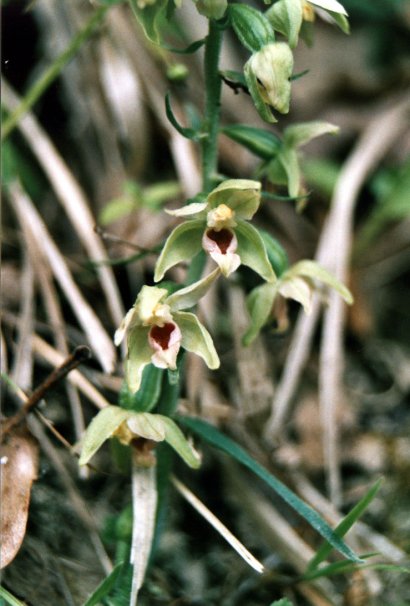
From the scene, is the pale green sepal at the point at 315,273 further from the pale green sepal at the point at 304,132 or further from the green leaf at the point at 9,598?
the green leaf at the point at 9,598

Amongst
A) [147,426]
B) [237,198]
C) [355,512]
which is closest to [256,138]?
[237,198]

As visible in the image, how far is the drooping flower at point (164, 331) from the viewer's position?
1836 millimetres

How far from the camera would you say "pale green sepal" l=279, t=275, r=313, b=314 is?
213 centimetres

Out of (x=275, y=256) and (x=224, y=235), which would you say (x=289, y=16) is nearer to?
(x=224, y=235)

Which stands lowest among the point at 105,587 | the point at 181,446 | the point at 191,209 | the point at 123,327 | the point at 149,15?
the point at 105,587

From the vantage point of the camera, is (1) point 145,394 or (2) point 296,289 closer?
(1) point 145,394

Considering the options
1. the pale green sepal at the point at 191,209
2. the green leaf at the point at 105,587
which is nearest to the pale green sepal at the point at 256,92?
the pale green sepal at the point at 191,209

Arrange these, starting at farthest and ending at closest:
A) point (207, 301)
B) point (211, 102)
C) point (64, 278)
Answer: point (207, 301) → point (64, 278) → point (211, 102)

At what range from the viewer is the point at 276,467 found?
2629mm

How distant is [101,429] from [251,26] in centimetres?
103

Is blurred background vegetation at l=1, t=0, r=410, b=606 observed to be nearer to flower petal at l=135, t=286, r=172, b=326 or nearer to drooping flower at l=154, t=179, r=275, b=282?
drooping flower at l=154, t=179, r=275, b=282

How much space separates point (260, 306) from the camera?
2186 millimetres

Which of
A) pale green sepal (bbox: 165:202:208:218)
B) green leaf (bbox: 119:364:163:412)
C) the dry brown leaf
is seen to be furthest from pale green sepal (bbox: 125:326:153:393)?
the dry brown leaf

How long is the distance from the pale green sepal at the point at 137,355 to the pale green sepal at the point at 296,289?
1.49 ft
